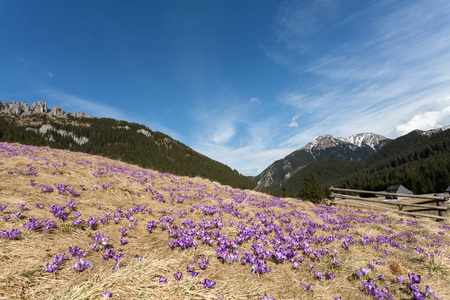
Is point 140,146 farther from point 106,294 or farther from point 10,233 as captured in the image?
point 106,294

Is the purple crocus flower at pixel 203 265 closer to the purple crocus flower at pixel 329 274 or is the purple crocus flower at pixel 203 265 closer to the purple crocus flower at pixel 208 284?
the purple crocus flower at pixel 208 284

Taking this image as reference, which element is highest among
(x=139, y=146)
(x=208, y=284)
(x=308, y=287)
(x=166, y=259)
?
(x=139, y=146)

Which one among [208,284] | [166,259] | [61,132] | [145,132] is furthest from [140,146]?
[208,284]

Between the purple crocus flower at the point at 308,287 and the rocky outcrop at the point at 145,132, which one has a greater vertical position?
the rocky outcrop at the point at 145,132

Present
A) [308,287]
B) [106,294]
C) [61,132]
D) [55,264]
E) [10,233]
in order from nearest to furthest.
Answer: [106,294]
[55,264]
[308,287]
[10,233]
[61,132]

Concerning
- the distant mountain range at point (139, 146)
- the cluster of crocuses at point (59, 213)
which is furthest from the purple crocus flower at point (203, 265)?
the distant mountain range at point (139, 146)

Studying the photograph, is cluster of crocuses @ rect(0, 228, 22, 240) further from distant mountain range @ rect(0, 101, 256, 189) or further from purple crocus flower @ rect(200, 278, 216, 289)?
distant mountain range @ rect(0, 101, 256, 189)

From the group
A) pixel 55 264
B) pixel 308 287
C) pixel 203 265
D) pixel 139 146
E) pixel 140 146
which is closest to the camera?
pixel 55 264

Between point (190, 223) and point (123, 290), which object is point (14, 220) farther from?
point (190, 223)

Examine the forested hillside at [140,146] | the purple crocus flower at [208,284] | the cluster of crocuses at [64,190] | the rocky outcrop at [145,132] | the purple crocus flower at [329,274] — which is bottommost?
the purple crocus flower at [329,274]

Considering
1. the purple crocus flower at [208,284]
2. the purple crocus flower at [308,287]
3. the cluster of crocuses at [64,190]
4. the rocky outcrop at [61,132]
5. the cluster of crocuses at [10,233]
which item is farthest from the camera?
the rocky outcrop at [61,132]

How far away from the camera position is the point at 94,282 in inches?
95.1

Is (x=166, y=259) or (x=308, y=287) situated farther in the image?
(x=166, y=259)

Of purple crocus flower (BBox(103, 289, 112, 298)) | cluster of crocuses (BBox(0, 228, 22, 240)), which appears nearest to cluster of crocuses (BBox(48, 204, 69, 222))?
cluster of crocuses (BBox(0, 228, 22, 240))
